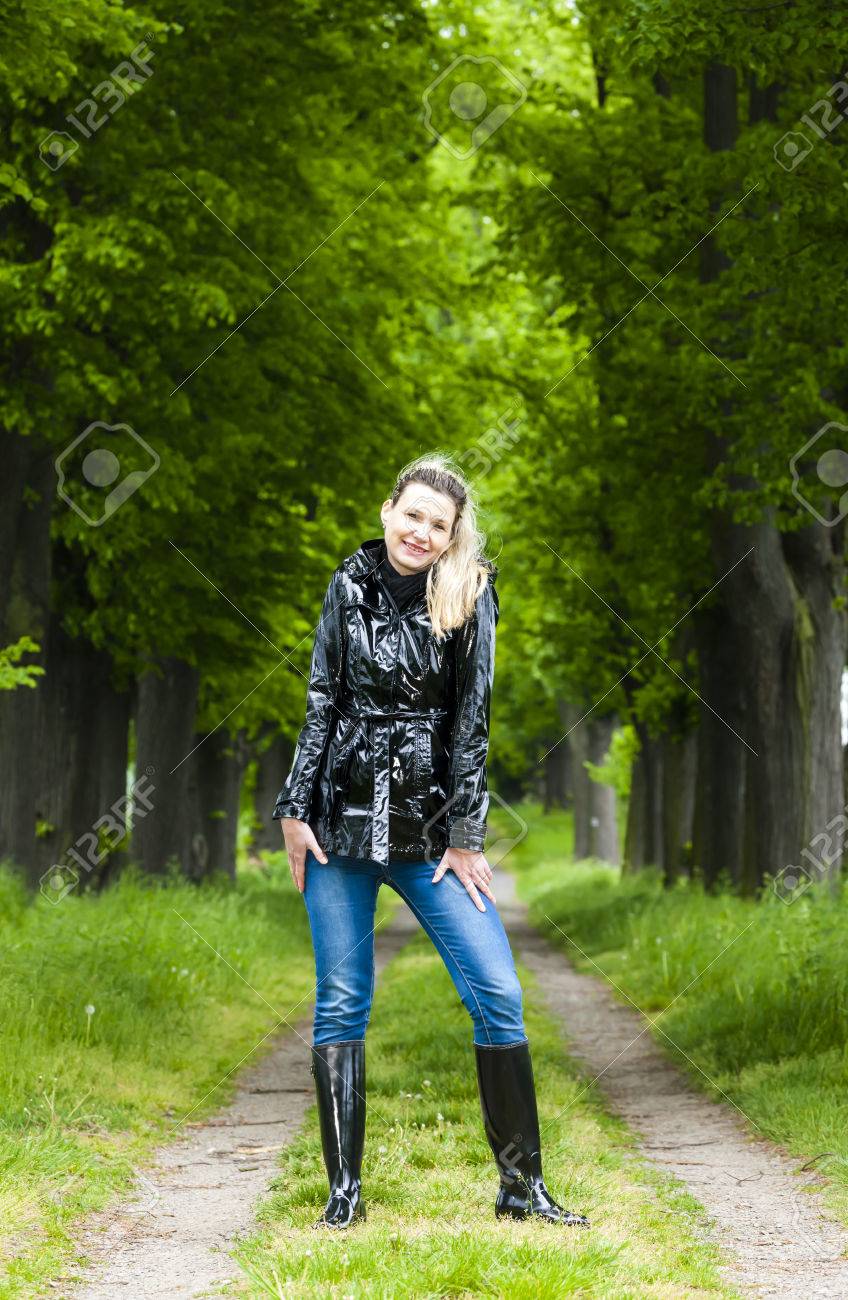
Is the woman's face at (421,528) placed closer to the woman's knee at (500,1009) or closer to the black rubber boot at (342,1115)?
the woman's knee at (500,1009)

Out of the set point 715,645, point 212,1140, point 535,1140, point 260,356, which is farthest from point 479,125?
point 535,1140

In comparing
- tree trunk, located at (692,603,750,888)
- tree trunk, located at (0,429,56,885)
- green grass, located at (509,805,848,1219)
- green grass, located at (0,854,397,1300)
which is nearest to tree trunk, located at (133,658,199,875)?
green grass, located at (0,854,397,1300)

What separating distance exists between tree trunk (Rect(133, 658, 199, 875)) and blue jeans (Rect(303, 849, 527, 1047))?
1182 centimetres

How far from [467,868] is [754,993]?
4.96 meters

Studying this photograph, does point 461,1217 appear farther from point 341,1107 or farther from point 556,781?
point 556,781

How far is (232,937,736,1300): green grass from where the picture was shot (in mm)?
4121

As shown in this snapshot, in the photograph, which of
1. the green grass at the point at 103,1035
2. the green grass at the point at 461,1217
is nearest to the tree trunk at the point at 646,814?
the green grass at the point at 103,1035

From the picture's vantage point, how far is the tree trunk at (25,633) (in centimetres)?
1269

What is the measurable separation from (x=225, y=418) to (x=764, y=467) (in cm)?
501

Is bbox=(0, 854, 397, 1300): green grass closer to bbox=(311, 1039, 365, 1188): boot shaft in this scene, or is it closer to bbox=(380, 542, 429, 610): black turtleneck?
bbox=(311, 1039, 365, 1188): boot shaft

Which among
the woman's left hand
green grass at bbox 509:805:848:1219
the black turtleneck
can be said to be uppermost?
the black turtleneck

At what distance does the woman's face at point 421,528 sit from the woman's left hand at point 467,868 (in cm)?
101

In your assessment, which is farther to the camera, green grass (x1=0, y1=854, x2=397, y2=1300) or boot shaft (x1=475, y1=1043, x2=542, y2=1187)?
green grass (x1=0, y1=854, x2=397, y2=1300)

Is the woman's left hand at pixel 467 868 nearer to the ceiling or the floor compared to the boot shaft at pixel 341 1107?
nearer to the ceiling
